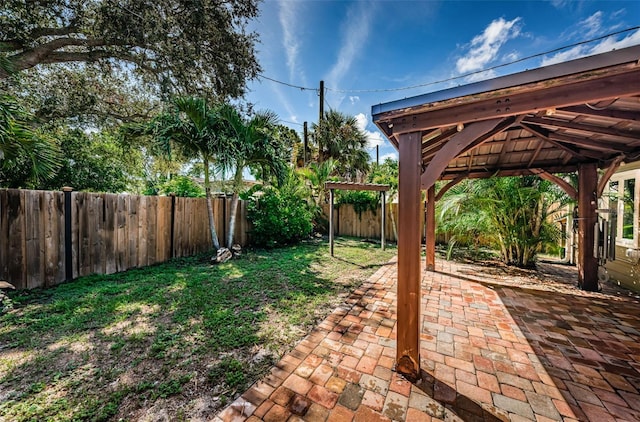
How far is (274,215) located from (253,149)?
7.35 feet

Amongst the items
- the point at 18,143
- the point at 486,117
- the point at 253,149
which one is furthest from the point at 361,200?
the point at 18,143

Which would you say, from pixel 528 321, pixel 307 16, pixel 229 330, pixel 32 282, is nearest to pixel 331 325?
pixel 229 330

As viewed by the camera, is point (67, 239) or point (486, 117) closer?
point (486, 117)

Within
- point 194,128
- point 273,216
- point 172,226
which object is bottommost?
point 172,226

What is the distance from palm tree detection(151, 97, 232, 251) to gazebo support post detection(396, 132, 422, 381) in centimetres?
411

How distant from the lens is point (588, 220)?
3.89m

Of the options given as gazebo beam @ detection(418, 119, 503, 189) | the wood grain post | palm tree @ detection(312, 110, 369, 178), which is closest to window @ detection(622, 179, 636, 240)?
gazebo beam @ detection(418, 119, 503, 189)

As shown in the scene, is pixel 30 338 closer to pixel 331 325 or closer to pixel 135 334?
pixel 135 334

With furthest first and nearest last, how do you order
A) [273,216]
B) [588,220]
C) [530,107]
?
[273,216] → [588,220] → [530,107]

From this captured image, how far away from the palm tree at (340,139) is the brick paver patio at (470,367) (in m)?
9.46

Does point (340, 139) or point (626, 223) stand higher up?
point (340, 139)

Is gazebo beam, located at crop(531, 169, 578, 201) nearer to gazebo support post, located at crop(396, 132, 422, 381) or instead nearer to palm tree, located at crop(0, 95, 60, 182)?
gazebo support post, located at crop(396, 132, 422, 381)

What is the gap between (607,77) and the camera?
4.70 feet

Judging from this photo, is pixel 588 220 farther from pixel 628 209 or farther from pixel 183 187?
pixel 183 187
